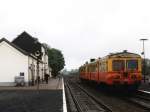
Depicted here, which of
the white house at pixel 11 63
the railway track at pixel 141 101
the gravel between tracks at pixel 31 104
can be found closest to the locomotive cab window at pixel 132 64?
the railway track at pixel 141 101

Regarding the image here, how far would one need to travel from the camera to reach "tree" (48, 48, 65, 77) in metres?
144

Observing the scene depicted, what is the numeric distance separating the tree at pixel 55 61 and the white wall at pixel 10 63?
90.2 metres

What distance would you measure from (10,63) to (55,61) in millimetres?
92139

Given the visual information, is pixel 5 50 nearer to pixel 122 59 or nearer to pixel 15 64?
pixel 15 64

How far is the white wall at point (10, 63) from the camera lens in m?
52.5

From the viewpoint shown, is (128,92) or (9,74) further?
(9,74)

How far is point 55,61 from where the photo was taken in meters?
145

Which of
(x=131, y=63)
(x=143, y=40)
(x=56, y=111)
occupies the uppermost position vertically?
(x=143, y=40)

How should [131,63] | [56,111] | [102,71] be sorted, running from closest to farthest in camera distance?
[56,111], [131,63], [102,71]

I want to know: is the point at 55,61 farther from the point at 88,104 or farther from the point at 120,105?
the point at 120,105

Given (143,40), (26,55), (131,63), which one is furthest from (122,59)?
(143,40)

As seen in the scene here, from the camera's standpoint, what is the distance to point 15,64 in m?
52.7

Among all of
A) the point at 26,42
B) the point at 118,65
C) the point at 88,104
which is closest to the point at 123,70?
the point at 118,65

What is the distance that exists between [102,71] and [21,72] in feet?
66.7
